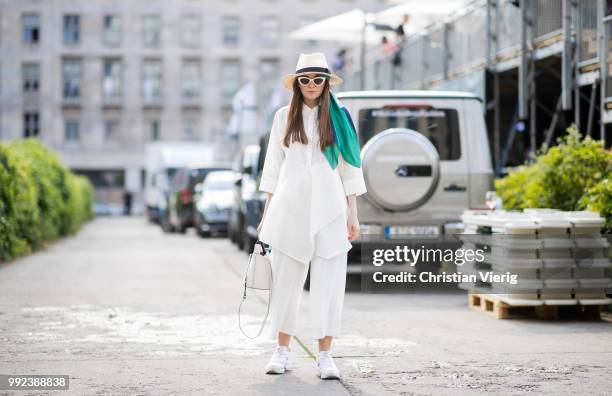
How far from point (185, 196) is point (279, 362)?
25448 millimetres

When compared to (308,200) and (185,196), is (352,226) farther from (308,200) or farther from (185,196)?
(185,196)

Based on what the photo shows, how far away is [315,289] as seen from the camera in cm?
628

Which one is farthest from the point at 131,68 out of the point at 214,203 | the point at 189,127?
the point at 214,203

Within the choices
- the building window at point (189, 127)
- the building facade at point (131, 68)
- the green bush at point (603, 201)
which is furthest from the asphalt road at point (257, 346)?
the building facade at point (131, 68)

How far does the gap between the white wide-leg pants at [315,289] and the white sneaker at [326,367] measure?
14cm

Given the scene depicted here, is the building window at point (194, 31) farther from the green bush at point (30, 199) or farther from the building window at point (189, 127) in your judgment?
the green bush at point (30, 199)

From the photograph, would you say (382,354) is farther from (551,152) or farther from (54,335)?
(551,152)

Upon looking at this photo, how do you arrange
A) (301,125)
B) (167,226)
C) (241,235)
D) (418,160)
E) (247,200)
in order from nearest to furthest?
1. (301,125)
2. (418,160)
3. (247,200)
4. (241,235)
5. (167,226)

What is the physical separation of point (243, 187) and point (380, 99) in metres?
8.54

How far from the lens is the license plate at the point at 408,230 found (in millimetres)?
11914

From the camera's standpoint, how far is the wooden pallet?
9297mm

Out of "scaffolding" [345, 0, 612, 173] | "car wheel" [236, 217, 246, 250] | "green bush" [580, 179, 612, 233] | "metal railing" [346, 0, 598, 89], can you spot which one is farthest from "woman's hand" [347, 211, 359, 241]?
"car wheel" [236, 217, 246, 250]

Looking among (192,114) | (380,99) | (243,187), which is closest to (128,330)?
(380,99)

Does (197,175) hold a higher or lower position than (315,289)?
higher
